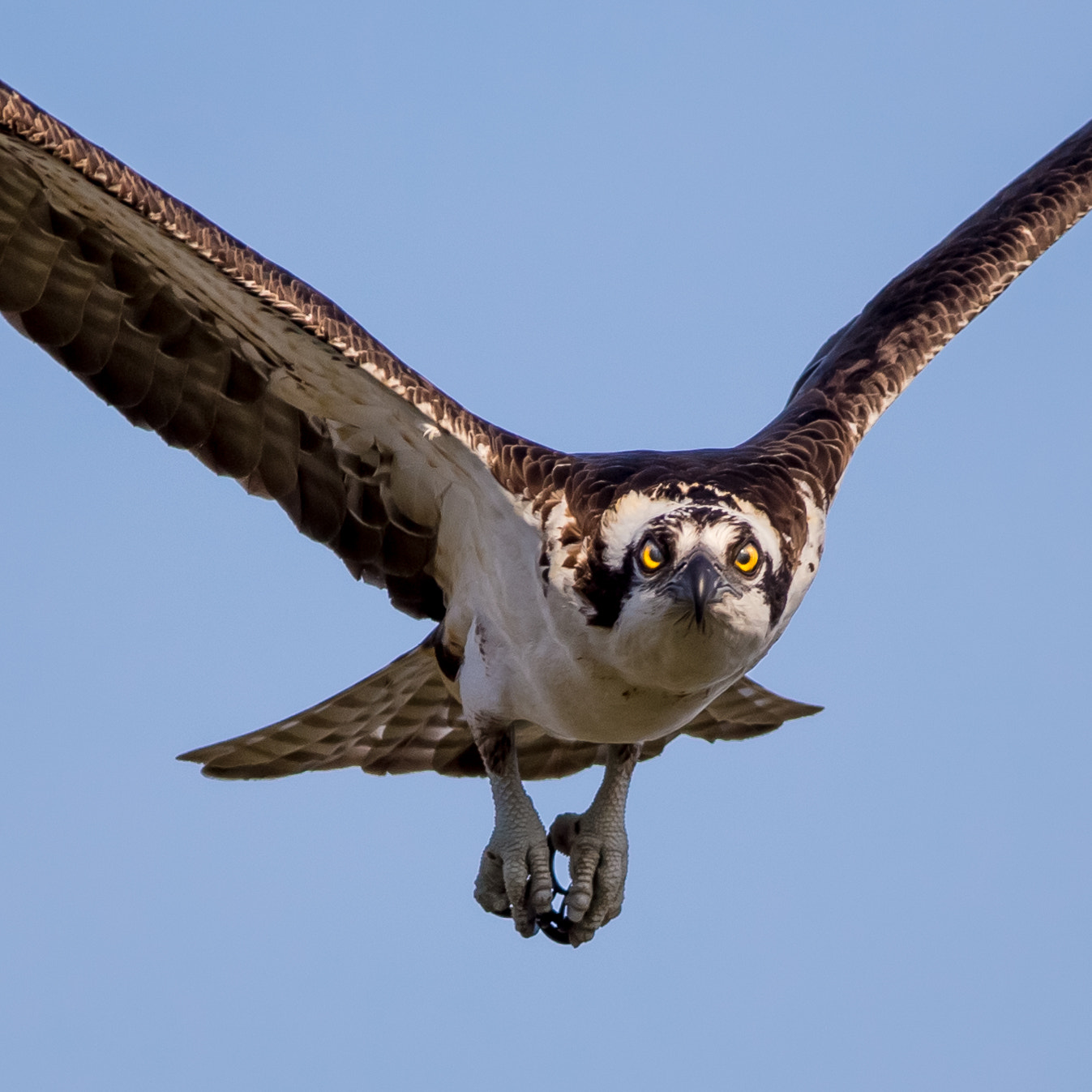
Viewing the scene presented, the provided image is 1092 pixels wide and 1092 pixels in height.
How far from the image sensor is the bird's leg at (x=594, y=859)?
10047mm

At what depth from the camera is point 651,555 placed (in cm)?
831

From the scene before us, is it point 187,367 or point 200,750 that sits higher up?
point 187,367

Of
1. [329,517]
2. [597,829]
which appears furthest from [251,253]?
[597,829]

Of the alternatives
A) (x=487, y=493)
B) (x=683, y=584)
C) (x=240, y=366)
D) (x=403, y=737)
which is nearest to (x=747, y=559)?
(x=683, y=584)

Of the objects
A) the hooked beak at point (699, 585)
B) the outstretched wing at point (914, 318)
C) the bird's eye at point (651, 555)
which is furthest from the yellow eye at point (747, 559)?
the outstretched wing at point (914, 318)

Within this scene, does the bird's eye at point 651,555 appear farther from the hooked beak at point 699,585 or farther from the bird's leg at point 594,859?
the bird's leg at point 594,859

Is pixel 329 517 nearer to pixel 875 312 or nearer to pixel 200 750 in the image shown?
pixel 200 750

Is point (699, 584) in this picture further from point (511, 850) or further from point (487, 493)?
point (511, 850)

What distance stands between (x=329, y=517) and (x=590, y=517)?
6.85 feet

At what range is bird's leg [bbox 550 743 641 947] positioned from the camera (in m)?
10.0

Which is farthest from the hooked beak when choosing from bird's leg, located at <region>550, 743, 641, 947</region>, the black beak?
bird's leg, located at <region>550, 743, 641, 947</region>

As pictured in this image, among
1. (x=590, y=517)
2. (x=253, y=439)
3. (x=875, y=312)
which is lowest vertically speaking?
(x=590, y=517)

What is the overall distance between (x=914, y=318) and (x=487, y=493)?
2.63 metres

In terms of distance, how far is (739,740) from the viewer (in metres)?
11.1
